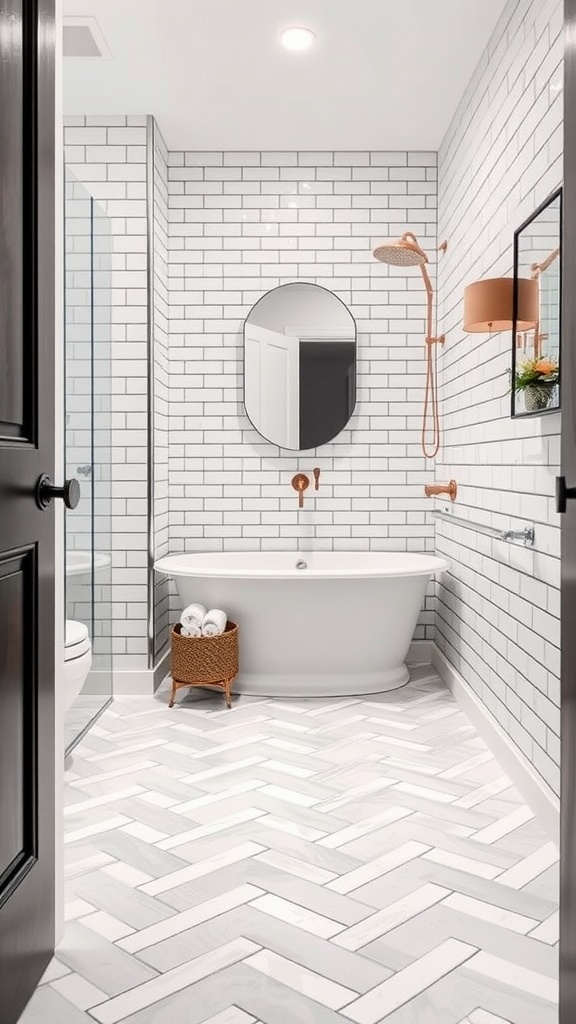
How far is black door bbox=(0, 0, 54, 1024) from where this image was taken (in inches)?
58.9

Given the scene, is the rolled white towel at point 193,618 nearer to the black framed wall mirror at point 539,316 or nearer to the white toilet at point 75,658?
the white toilet at point 75,658

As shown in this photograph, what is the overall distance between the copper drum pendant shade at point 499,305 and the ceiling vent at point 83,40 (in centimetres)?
189

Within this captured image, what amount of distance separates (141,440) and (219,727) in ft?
5.00

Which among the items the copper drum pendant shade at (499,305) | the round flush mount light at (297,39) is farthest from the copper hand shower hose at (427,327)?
the copper drum pendant shade at (499,305)

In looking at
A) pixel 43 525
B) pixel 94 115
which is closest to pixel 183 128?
pixel 94 115

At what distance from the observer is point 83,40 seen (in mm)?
3484

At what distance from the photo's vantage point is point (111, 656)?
13.6ft

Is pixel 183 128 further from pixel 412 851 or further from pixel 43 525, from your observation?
pixel 412 851

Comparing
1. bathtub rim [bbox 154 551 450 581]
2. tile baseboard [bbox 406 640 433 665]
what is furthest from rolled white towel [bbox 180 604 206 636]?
tile baseboard [bbox 406 640 433 665]

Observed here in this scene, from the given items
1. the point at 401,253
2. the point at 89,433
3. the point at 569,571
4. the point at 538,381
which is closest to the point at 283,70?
the point at 401,253

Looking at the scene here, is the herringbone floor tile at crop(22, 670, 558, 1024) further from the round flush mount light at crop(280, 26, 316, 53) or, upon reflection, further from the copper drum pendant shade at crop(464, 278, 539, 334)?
the round flush mount light at crop(280, 26, 316, 53)

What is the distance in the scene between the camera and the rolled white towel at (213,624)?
3.95 meters

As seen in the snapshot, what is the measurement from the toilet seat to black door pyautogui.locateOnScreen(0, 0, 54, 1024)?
128cm

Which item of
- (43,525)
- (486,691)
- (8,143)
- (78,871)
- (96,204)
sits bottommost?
→ (78,871)
